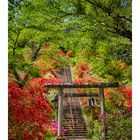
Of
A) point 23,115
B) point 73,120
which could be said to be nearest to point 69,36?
point 23,115

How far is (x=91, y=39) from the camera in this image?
691 centimetres

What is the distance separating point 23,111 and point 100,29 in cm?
195

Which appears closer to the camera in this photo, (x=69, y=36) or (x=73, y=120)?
(x=69, y=36)

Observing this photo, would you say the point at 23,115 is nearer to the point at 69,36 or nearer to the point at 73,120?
the point at 69,36

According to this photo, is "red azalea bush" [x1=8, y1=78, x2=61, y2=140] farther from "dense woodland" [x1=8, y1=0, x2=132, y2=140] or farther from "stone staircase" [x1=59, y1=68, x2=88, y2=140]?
"stone staircase" [x1=59, y1=68, x2=88, y2=140]

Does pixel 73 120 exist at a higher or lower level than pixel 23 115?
lower

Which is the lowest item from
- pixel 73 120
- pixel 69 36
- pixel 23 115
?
pixel 73 120

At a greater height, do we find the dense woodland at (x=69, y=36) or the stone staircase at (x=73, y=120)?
the dense woodland at (x=69, y=36)

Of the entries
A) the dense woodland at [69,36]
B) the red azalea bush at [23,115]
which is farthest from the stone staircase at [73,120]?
the red azalea bush at [23,115]

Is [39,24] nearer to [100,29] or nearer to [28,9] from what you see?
[28,9]

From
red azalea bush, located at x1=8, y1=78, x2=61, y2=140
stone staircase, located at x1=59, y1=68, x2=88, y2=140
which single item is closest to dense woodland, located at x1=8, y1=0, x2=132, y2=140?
red azalea bush, located at x1=8, y1=78, x2=61, y2=140

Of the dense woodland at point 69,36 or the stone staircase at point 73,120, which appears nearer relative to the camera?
the dense woodland at point 69,36

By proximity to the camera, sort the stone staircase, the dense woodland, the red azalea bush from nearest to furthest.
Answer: the dense woodland < the red azalea bush < the stone staircase

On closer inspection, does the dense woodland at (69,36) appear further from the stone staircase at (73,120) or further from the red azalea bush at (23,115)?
the stone staircase at (73,120)
